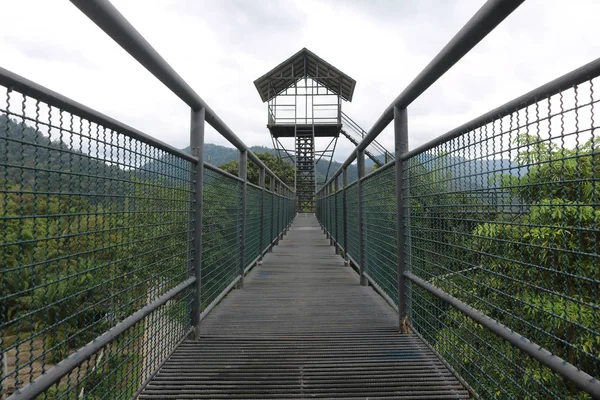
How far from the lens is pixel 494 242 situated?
158cm

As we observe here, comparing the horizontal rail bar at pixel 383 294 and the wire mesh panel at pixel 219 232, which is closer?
the wire mesh panel at pixel 219 232

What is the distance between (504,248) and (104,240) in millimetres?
1338

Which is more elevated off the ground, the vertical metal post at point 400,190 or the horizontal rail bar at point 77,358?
the vertical metal post at point 400,190

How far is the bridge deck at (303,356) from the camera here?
60.9 inches

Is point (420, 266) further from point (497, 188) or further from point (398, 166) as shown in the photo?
point (497, 188)

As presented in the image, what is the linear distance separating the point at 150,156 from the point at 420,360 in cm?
161

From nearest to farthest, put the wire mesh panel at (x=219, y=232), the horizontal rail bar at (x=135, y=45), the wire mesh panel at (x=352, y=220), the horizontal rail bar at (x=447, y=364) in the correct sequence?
the horizontal rail bar at (x=135, y=45) < the horizontal rail bar at (x=447, y=364) < the wire mesh panel at (x=219, y=232) < the wire mesh panel at (x=352, y=220)

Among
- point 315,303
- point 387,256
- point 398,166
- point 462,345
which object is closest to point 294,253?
point 315,303

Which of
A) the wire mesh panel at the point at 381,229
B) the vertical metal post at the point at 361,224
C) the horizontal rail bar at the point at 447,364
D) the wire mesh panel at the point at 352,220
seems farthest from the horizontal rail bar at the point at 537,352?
the wire mesh panel at the point at 352,220

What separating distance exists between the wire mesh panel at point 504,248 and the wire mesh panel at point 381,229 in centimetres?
27

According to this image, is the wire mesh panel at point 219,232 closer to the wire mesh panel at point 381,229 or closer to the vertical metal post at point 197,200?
the vertical metal post at point 197,200

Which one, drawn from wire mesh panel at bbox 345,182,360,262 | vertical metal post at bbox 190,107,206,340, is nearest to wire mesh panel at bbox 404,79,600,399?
vertical metal post at bbox 190,107,206,340

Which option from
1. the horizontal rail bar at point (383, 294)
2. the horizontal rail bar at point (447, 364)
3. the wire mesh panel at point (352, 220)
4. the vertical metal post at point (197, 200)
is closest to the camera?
the horizontal rail bar at point (447, 364)

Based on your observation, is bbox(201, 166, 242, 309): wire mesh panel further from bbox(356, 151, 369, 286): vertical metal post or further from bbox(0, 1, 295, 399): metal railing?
bbox(356, 151, 369, 286): vertical metal post
